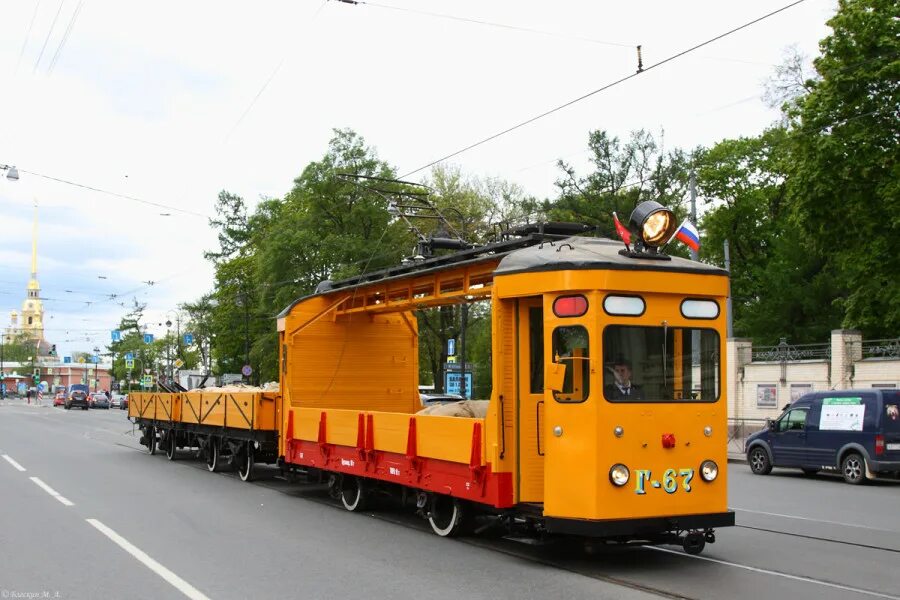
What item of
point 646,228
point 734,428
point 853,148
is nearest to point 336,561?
point 646,228

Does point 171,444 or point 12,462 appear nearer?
point 12,462

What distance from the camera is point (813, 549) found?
33.0 feet

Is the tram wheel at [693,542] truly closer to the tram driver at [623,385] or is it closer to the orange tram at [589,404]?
the orange tram at [589,404]

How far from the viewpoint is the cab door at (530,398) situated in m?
9.20

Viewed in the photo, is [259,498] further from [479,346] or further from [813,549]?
[479,346]

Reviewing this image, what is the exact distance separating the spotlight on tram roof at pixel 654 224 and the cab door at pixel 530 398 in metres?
1.25

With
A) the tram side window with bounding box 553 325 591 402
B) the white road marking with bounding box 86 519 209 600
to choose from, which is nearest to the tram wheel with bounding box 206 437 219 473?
the white road marking with bounding box 86 519 209 600

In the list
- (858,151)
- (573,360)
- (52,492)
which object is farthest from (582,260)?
(858,151)

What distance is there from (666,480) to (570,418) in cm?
106

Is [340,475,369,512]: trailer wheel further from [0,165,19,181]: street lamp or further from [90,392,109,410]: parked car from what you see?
[90,392,109,410]: parked car

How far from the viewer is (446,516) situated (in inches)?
422

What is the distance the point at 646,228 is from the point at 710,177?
44.4 meters

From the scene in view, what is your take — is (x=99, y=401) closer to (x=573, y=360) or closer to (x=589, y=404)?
(x=573, y=360)

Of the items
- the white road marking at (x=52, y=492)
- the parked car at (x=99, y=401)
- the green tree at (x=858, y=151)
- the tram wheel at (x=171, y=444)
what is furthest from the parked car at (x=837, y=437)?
the parked car at (x=99, y=401)
